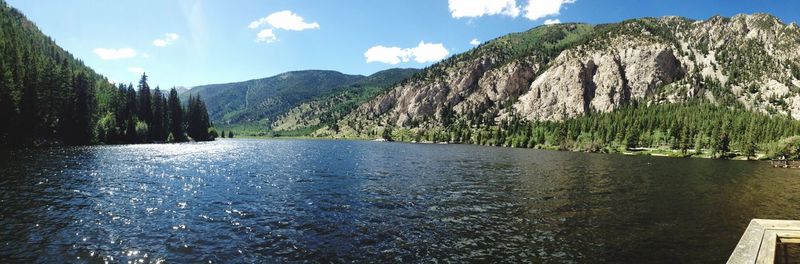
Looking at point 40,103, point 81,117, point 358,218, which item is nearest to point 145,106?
point 81,117

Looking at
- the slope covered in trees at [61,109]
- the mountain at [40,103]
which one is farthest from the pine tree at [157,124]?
the mountain at [40,103]

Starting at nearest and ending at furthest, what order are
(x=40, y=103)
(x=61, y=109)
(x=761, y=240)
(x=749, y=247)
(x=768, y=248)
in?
(x=749, y=247) < (x=768, y=248) < (x=761, y=240) < (x=40, y=103) < (x=61, y=109)

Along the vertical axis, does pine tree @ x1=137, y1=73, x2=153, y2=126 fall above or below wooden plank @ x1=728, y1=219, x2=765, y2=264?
above

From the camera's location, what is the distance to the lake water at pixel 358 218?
1135 inches

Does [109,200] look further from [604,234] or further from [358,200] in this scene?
[604,234]

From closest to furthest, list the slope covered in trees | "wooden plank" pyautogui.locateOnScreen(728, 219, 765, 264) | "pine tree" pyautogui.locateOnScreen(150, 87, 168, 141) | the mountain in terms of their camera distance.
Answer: "wooden plank" pyautogui.locateOnScreen(728, 219, 765, 264) < the mountain < the slope covered in trees < "pine tree" pyautogui.locateOnScreen(150, 87, 168, 141)

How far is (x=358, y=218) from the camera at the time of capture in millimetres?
39656

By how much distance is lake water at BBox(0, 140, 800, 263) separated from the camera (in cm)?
2883

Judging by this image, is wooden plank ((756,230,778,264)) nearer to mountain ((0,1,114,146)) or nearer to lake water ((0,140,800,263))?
lake water ((0,140,800,263))

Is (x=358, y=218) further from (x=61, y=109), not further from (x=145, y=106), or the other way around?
(x=145, y=106)

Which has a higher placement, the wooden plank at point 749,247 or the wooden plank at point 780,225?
the wooden plank at point 780,225

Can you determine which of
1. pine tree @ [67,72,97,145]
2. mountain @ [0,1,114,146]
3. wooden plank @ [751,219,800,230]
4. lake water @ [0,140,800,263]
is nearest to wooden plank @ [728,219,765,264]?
wooden plank @ [751,219,800,230]

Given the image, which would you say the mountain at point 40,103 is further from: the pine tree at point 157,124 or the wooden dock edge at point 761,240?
the wooden dock edge at point 761,240

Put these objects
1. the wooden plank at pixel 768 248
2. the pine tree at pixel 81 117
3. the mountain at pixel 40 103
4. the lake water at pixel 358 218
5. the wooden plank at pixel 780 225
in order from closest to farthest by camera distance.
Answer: the wooden plank at pixel 768 248 → the wooden plank at pixel 780 225 → the lake water at pixel 358 218 → the mountain at pixel 40 103 → the pine tree at pixel 81 117
